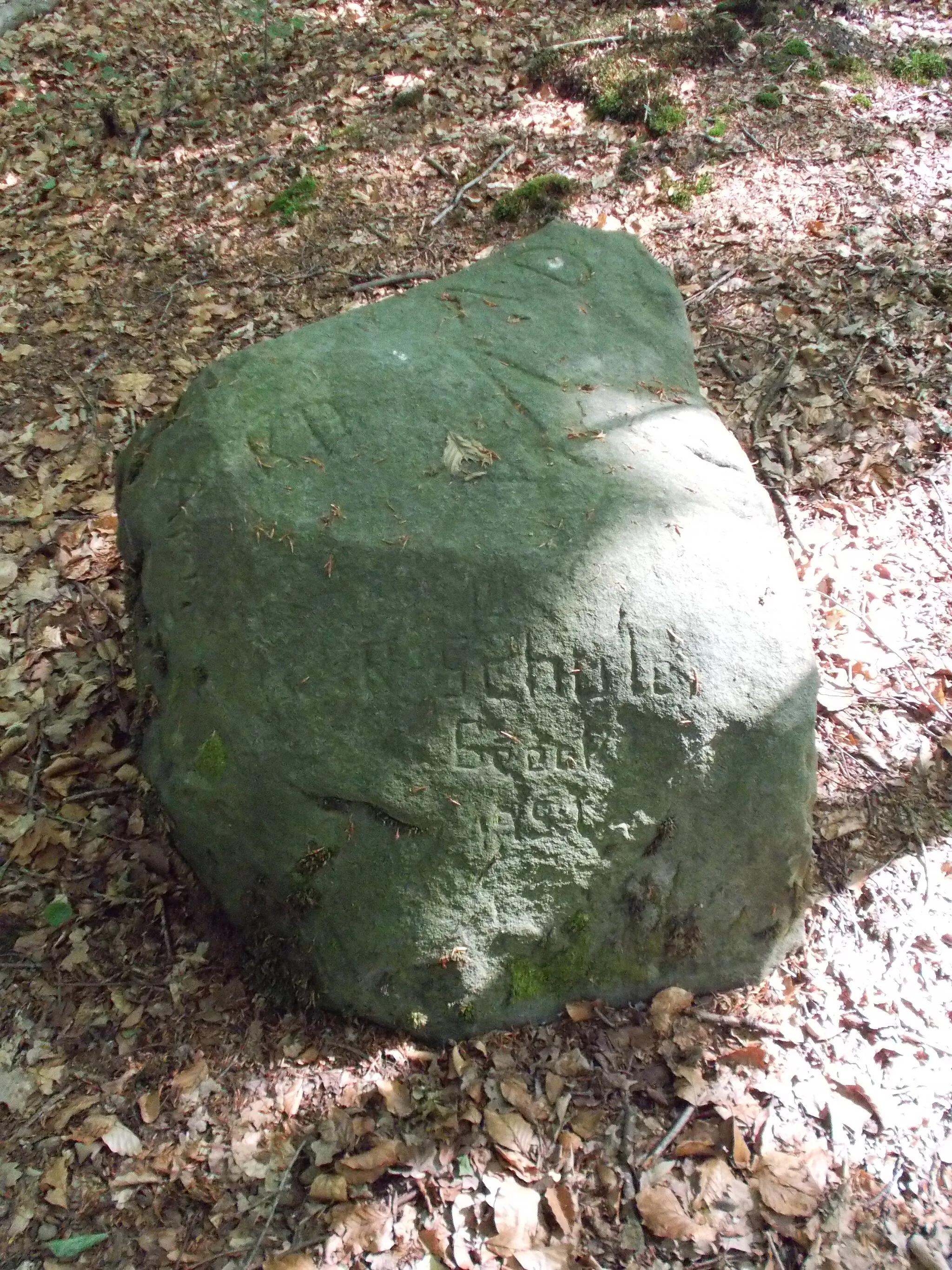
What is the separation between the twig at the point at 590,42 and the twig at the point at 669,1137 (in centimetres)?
752

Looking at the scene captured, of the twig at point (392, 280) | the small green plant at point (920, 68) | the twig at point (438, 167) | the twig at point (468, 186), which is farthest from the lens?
the small green plant at point (920, 68)

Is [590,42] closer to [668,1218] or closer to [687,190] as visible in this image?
[687,190]

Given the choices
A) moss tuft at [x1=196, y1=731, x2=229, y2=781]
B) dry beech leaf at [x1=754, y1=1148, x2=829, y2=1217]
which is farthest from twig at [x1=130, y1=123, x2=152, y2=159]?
dry beech leaf at [x1=754, y1=1148, x2=829, y2=1217]

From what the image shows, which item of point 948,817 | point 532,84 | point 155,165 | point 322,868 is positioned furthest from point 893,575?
point 155,165

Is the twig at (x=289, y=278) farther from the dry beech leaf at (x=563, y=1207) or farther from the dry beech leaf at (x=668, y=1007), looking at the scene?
the dry beech leaf at (x=563, y=1207)

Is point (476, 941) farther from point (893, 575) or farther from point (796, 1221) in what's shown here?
point (893, 575)

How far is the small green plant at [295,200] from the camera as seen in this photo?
21.4 ft

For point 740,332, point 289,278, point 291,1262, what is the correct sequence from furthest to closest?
point 289,278, point 740,332, point 291,1262

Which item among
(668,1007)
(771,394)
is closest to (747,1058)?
(668,1007)

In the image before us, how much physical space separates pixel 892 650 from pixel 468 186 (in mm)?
4540

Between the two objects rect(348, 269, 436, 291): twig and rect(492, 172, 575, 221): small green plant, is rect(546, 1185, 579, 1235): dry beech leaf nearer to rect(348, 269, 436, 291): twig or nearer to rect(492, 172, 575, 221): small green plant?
rect(348, 269, 436, 291): twig

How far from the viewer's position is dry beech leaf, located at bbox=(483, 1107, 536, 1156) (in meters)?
2.78

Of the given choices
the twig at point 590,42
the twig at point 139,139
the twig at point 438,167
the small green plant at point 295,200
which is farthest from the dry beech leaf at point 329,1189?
the twig at point 590,42

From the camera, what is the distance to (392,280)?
5996mm
